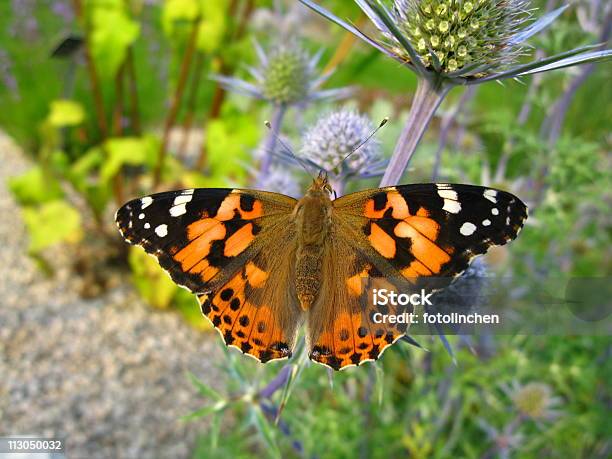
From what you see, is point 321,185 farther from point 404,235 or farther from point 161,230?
point 161,230

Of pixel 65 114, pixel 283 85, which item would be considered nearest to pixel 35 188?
pixel 65 114

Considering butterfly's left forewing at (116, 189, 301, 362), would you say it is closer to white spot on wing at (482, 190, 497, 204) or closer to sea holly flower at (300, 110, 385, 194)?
sea holly flower at (300, 110, 385, 194)

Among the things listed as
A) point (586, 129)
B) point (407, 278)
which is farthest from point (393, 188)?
point (586, 129)

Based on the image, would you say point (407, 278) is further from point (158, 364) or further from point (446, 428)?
point (158, 364)

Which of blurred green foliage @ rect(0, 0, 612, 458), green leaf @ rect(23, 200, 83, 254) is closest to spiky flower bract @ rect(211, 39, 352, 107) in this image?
blurred green foliage @ rect(0, 0, 612, 458)

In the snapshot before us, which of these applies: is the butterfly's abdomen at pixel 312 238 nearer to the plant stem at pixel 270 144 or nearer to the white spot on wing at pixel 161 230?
the white spot on wing at pixel 161 230

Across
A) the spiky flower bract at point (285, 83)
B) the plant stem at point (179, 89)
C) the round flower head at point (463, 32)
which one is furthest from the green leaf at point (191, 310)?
the round flower head at point (463, 32)
